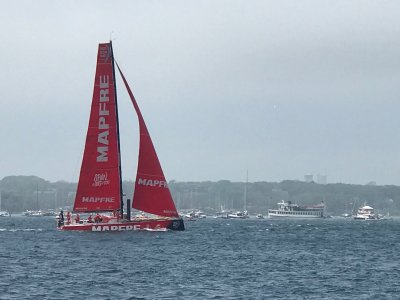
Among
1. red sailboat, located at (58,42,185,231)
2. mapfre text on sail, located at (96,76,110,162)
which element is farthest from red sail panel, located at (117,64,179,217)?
mapfre text on sail, located at (96,76,110,162)

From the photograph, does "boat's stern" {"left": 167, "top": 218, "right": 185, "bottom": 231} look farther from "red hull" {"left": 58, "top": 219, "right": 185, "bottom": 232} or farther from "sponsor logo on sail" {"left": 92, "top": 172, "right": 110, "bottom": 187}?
"sponsor logo on sail" {"left": 92, "top": 172, "right": 110, "bottom": 187}

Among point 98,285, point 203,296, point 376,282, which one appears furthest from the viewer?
point 376,282

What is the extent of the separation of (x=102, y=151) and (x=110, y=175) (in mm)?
2392

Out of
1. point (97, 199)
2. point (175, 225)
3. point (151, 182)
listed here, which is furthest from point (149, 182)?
point (175, 225)

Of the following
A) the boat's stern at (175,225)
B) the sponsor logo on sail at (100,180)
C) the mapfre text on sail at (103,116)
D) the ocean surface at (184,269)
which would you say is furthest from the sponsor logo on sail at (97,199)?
the boat's stern at (175,225)

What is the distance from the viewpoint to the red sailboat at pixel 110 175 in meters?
83.2

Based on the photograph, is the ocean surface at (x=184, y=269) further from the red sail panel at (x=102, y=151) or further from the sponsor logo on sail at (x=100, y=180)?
the sponsor logo on sail at (x=100, y=180)

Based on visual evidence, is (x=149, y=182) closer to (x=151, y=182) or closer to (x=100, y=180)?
(x=151, y=182)

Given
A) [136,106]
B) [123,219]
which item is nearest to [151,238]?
[123,219]

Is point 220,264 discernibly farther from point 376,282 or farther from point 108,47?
point 108,47

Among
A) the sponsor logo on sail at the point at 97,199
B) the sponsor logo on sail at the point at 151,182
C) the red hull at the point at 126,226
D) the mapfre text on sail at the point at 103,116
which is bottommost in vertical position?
the red hull at the point at 126,226

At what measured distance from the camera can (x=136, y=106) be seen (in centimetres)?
8612

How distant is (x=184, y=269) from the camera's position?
56344 millimetres

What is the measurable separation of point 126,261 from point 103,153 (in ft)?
80.7
